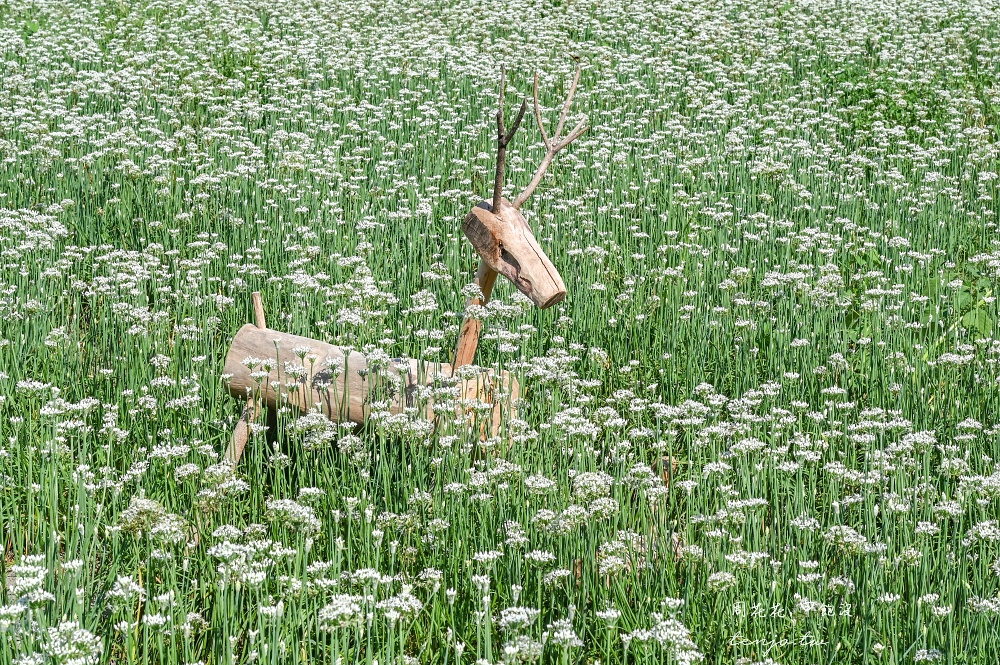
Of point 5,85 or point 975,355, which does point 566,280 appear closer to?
point 975,355

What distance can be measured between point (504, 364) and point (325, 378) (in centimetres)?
130

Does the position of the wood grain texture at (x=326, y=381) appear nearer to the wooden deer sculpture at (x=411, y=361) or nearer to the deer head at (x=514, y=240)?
the wooden deer sculpture at (x=411, y=361)

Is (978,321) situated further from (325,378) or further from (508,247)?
(325,378)

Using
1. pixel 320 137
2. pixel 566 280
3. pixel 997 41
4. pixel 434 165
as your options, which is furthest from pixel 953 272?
pixel 997 41

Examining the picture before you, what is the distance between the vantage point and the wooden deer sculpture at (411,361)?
5223mm

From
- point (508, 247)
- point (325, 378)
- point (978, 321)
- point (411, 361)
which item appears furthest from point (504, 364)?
point (978, 321)

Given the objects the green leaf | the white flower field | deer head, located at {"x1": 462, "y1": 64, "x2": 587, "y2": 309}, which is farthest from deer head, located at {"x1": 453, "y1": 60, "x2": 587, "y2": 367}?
the green leaf

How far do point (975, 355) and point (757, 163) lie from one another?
407cm

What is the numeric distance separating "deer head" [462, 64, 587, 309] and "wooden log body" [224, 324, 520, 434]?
518 mm

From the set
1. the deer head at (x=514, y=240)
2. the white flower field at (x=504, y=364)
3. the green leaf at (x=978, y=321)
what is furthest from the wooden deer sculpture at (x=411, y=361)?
the green leaf at (x=978, y=321)

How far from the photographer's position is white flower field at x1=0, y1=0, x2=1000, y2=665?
3980 mm

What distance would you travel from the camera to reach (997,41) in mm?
15391

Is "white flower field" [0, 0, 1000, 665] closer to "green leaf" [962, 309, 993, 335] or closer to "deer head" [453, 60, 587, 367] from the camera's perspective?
"green leaf" [962, 309, 993, 335]

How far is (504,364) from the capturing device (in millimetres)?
6586
